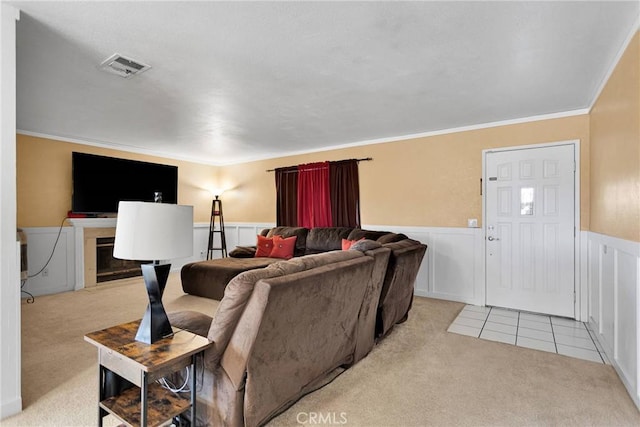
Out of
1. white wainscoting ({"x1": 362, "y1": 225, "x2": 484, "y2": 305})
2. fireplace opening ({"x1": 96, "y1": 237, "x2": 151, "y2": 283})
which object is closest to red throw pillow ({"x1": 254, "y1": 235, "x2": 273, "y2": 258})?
fireplace opening ({"x1": 96, "y1": 237, "x2": 151, "y2": 283})

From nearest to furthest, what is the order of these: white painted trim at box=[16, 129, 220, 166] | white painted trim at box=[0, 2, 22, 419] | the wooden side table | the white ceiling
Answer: the wooden side table < white painted trim at box=[0, 2, 22, 419] < the white ceiling < white painted trim at box=[16, 129, 220, 166]

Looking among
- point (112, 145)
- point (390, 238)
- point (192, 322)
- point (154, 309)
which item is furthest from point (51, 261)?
point (390, 238)

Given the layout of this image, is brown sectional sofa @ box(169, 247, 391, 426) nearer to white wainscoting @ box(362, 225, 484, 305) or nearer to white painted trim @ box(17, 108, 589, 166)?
white wainscoting @ box(362, 225, 484, 305)

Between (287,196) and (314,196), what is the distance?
24.8 inches

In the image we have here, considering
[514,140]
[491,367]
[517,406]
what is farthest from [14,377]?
[514,140]

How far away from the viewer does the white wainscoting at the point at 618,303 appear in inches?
79.2

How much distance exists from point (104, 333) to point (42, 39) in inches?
81.3

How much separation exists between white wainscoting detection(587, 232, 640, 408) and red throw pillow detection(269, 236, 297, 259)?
12.6ft

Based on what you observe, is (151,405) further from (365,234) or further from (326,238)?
(326,238)

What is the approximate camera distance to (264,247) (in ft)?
17.8

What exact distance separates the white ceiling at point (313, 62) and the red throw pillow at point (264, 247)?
196cm

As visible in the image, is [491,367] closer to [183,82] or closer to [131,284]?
[183,82]

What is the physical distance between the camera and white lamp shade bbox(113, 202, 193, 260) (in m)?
1.49

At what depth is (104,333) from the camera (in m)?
1.68
